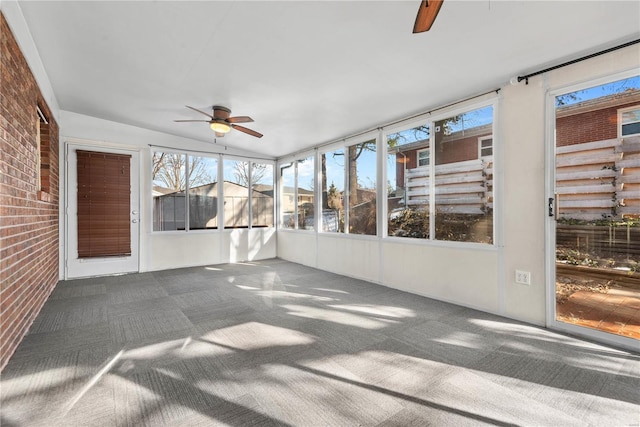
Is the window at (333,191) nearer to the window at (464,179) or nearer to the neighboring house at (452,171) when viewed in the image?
the neighboring house at (452,171)

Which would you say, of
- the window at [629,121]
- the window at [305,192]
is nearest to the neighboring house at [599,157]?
the window at [629,121]

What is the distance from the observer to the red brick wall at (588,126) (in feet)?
8.77

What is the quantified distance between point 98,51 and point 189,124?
7.29 ft

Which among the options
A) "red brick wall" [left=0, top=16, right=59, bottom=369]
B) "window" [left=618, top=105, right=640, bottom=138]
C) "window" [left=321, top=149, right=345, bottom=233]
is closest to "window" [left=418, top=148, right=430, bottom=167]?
"window" [left=321, top=149, right=345, bottom=233]

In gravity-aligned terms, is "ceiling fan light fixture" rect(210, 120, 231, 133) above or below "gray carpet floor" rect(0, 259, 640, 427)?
above

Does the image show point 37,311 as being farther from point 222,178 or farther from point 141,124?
point 222,178

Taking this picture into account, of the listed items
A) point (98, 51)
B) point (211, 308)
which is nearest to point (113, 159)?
point (98, 51)

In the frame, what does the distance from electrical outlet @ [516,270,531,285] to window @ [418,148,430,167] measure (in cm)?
173

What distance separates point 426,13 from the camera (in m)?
1.71

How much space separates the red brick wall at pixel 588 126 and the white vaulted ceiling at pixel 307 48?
1.79 feet

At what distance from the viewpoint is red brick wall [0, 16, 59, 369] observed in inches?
87.7

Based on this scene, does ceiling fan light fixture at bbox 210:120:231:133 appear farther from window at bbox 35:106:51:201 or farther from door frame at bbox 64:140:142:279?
door frame at bbox 64:140:142:279

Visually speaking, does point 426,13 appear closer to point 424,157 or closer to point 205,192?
point 424,157

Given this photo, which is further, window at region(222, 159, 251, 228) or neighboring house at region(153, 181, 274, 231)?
window at region(222, 159, 251, 228)
